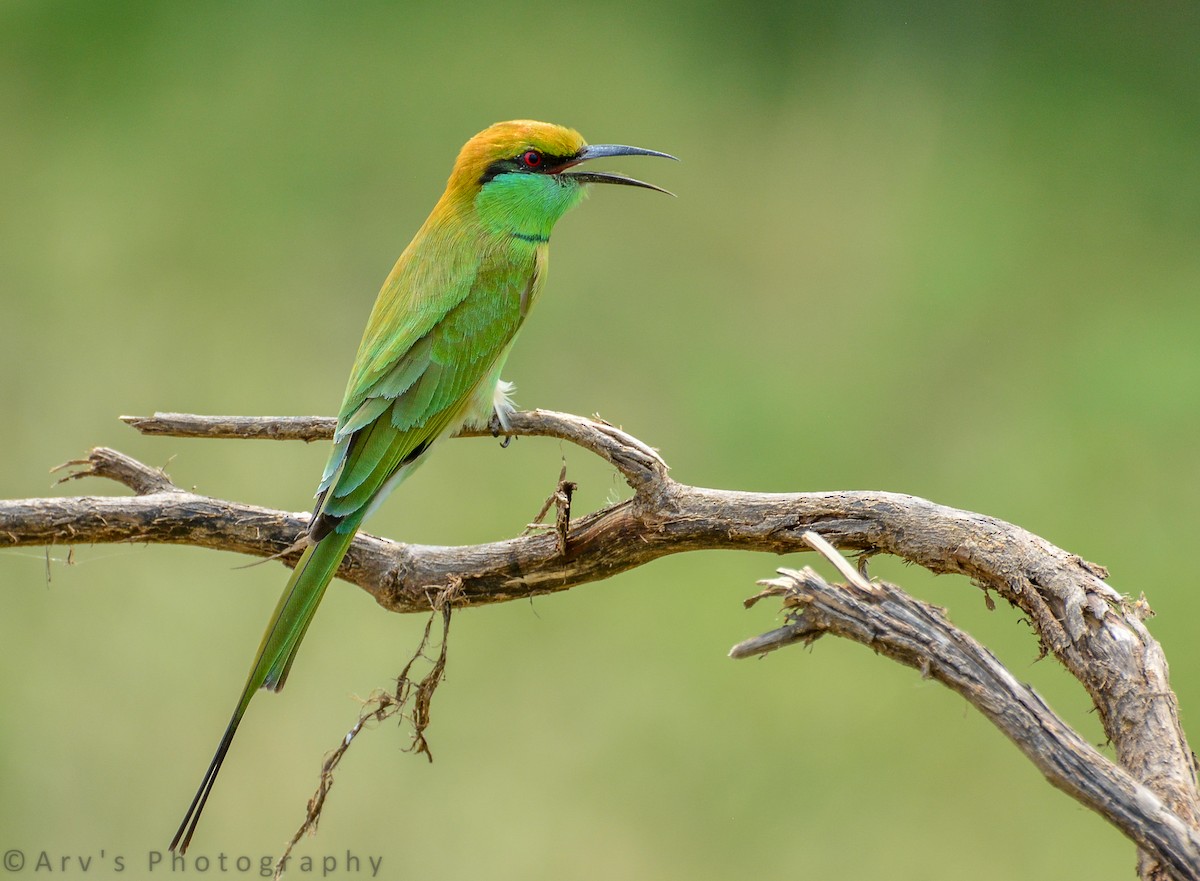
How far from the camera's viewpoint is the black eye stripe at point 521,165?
2147 mm

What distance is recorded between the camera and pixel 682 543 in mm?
1558

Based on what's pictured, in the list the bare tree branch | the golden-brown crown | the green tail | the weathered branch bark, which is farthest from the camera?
the golden-brown crown

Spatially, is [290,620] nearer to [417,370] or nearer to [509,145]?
[417,370]

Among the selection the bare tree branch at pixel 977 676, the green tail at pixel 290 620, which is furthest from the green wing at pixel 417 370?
the bare tree branch at pixel 977 676

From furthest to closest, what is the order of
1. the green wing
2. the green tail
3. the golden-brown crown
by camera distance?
the golden-brown crown, the green wing, the green tail

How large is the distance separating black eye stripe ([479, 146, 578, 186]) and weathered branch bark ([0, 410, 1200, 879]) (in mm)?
504

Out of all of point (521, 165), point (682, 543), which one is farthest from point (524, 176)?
point (682, 543)

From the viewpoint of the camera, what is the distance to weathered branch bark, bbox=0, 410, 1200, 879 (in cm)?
132

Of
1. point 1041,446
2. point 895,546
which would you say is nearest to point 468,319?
point 895,546

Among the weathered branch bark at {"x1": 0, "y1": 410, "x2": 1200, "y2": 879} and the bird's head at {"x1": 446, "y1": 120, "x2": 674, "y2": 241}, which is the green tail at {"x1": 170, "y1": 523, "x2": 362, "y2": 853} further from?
the bird's head at {"x1": 446, "y1": 120, "x2": 674, "y2": 241}

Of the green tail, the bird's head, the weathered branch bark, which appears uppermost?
the bird's head

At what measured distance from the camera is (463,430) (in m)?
2.12

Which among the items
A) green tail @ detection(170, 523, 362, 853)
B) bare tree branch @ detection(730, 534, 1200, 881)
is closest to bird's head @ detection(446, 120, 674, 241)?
green tail @ detection(170, 523, 362, 853)

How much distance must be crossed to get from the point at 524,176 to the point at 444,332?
0.34 metres
